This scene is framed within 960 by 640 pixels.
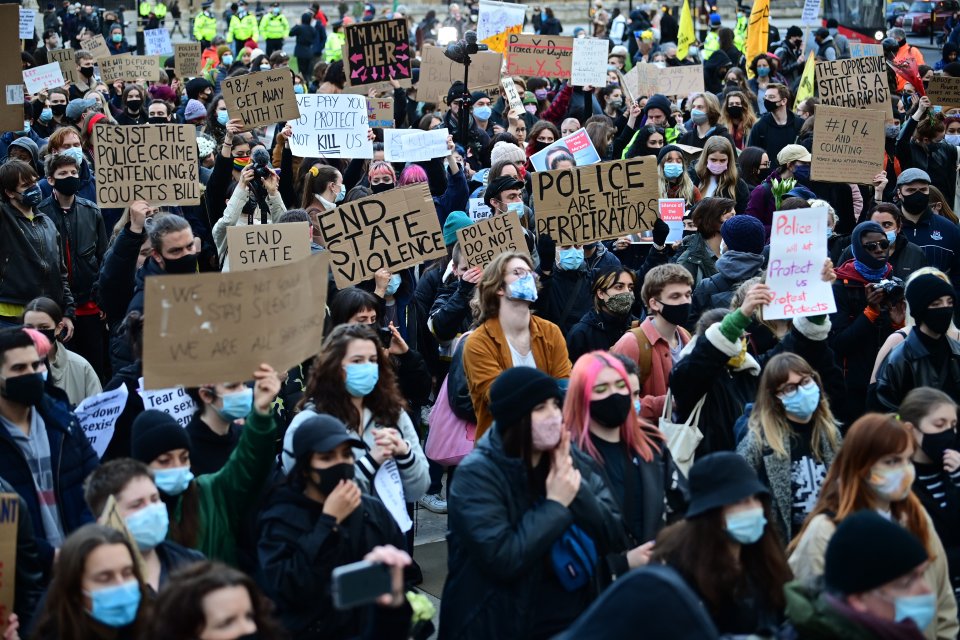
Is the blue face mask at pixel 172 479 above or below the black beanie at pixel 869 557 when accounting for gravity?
below

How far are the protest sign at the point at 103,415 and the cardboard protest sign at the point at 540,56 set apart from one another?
9.48 meters

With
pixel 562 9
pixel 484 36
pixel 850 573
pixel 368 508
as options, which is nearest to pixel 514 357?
pixel 368 508

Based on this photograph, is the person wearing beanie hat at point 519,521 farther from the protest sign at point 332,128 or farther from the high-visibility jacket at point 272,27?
the high-visibility jacket at point 272,27

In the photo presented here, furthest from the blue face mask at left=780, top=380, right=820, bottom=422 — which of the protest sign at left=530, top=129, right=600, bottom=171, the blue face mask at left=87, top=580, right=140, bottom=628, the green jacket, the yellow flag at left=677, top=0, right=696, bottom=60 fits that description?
the yellow flag at left=677, top=0, right=696, bottom=60

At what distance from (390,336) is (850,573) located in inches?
133

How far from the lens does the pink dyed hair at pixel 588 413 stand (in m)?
4.86

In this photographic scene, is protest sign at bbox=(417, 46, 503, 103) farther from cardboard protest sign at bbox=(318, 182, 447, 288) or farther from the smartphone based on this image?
the smartphone

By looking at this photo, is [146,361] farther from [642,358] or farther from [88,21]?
[88,21]

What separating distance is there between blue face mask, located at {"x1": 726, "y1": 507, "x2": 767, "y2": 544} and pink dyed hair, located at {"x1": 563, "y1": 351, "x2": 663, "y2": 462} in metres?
0.77

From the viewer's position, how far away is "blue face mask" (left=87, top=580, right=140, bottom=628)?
3.86 m

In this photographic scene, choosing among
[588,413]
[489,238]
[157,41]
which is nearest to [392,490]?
[588,413]

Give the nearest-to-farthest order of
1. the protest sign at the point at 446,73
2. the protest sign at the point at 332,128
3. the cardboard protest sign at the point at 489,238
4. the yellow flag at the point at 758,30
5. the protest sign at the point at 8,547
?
the protest sign at the point at 8,547, the cardboard protest sign at the point at 489,238, the protest sign at the point at 332,128, the protest sign at the point at 446,73, the yellow flag at the point at 758,30

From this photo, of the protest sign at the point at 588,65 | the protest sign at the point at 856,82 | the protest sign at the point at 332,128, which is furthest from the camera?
the protest sign at the point at 588,65

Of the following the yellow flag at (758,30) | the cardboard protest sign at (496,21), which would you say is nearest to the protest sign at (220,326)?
the cardboard protest sign at (496,21)
